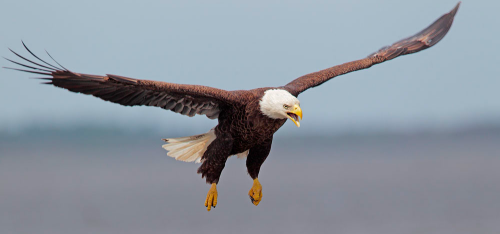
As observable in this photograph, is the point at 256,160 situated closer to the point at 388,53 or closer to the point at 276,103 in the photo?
the point at 276,103

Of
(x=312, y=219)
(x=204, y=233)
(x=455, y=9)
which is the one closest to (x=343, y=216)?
(x=312, y=219)

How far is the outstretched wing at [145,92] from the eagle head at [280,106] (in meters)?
0.37

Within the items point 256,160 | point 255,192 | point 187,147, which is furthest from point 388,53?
point 187,147

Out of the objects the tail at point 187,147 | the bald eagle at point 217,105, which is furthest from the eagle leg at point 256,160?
the tail at point 187,147

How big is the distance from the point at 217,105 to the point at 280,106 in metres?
0.88

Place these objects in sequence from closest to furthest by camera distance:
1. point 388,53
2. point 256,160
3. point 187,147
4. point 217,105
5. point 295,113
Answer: point 295,113
point 217,105
point 256,160
point 187,147
point 388,53

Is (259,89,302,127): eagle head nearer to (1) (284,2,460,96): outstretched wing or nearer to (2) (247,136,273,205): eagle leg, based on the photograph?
(1) (284,2,460,96): outstretched wing

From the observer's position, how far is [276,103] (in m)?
6.45

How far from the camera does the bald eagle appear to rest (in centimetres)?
612

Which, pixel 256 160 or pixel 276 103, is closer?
pixel 276 103

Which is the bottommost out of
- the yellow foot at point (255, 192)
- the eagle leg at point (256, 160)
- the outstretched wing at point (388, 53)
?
the yellow foot at point (255, 192)

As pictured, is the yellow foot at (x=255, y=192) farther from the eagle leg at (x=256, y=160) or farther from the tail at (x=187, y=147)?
the tail at (x=187, y=147)

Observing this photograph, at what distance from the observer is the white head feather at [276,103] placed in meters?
6.43

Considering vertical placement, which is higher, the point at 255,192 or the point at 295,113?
the point at 295,113
